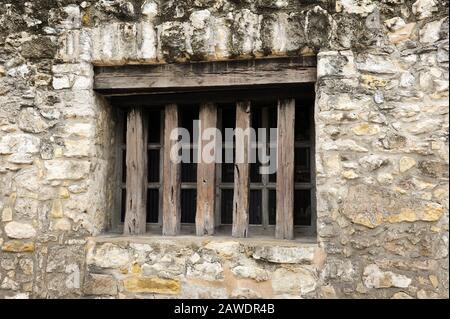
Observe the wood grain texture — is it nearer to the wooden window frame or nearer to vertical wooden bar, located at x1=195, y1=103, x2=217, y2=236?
the wooden window frame

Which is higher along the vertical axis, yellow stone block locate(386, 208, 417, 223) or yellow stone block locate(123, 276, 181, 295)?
yellow stone block locate(386, 208, 417, 223)

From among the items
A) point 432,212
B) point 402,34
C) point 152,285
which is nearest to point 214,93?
point 402,34

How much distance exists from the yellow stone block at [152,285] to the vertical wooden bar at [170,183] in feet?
1.17

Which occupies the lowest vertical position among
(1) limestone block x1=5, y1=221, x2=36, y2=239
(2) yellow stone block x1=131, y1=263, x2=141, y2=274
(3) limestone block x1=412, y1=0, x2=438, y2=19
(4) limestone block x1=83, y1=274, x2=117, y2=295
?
(4) limestone block x1=83, y1=274, x2=117, y2=295

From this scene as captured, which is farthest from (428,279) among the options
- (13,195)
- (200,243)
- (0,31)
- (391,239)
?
(0,31)

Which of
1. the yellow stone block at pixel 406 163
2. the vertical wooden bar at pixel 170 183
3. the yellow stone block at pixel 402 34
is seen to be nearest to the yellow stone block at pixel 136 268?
the vertical wooden bar at pixel 170 183

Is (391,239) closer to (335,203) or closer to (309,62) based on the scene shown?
(335,203)

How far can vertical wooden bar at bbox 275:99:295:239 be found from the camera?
328cm

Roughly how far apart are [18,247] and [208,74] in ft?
5.86

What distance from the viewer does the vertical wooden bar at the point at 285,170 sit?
10.7 feet

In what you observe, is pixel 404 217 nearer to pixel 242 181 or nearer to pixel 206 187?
pixel 242 181

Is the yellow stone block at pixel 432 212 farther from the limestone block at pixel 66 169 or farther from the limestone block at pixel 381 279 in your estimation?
the limestone block at pixel 66 169

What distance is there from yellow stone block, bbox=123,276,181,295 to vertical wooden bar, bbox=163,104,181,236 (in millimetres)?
357

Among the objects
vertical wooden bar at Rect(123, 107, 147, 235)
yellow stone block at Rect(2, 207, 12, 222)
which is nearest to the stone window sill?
vertical wooden bar at Rect(123, 107, 147, 235)
